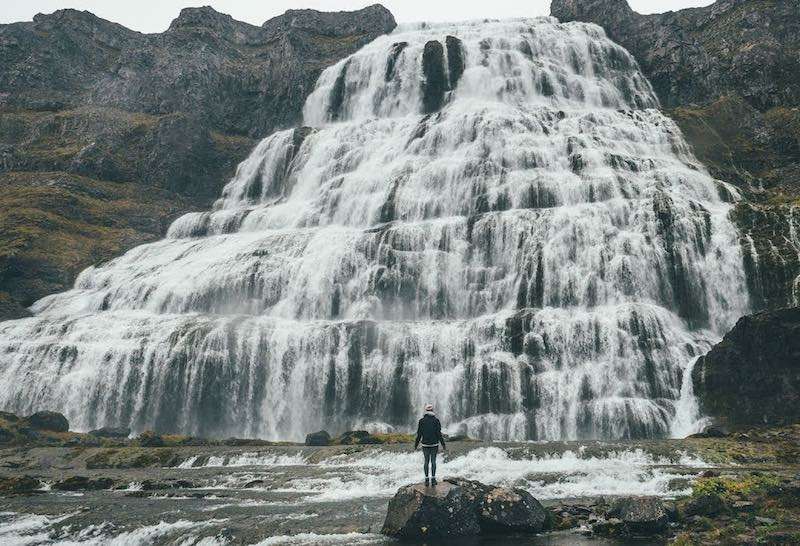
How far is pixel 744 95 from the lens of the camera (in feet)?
260

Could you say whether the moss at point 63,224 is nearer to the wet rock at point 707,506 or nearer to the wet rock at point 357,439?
the wet rock at point 357,439

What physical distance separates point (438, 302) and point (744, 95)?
50.9m

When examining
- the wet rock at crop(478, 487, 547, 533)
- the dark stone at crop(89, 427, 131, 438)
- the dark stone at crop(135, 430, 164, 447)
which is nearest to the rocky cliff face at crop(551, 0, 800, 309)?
the wet rock at crop(478, 487, 547, 533)

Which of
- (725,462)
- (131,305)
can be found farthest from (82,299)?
(725,462)

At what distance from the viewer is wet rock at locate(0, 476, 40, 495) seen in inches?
1142

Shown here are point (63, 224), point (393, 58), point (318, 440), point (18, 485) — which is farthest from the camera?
point (393, 58)

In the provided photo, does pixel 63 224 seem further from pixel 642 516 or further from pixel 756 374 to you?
pixel 642 516

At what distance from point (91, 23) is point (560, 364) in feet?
431

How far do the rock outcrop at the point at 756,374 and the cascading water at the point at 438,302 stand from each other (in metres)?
2.38

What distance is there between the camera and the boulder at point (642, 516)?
17219mm

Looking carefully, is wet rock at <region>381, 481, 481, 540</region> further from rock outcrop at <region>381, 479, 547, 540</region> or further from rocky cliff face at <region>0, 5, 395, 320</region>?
rocky cliff face at <region>0, 5, 395, 320</region>

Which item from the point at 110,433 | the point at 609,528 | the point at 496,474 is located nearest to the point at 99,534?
the point at 496,474

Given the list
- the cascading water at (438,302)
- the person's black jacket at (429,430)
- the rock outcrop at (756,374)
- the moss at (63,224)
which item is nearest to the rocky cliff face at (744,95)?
the cascading water at (438,302)

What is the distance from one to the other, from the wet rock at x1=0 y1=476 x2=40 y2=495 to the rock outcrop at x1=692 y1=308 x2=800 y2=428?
34934 millimetres
